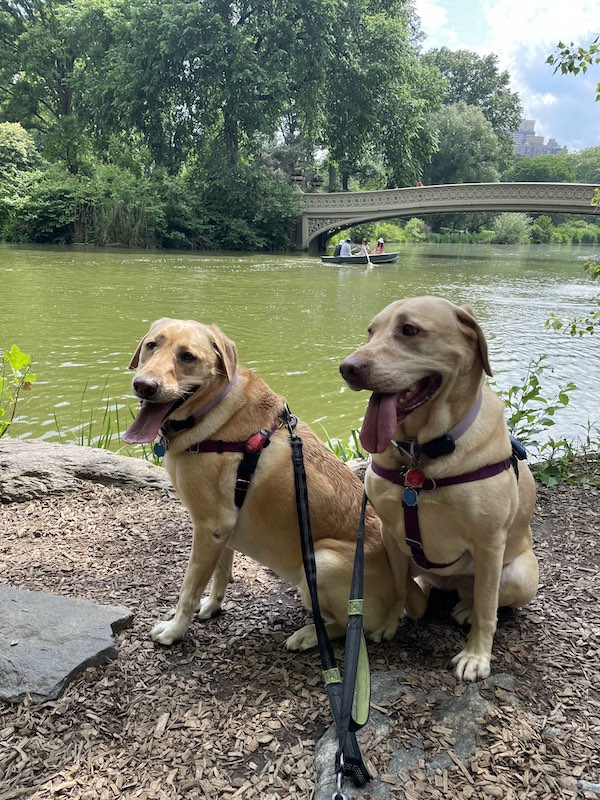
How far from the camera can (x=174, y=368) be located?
266 cm

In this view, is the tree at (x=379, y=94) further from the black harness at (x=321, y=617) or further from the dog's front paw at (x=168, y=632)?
the dog's front paw at (x=168, y=632)

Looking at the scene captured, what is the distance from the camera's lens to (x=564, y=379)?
9.93m

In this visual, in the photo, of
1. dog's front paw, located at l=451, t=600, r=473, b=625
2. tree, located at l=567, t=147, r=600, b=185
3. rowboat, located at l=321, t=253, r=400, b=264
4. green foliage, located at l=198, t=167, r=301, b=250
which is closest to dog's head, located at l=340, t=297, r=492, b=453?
dog's front paw, located at l=451, t=600, r=473, b=625

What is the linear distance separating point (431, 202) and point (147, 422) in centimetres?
3920

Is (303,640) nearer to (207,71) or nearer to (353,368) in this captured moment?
(353,368)

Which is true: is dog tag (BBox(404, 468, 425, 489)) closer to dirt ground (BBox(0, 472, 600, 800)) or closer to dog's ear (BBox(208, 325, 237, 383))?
dirt ground (BBox(0, 472, 600, 800))

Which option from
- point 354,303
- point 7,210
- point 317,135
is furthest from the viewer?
point 317,135

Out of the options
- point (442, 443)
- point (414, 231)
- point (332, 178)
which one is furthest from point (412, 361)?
point (414, 231)

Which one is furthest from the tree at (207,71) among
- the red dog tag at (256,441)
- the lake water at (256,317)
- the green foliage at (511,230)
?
the red dog tag at (256,441)

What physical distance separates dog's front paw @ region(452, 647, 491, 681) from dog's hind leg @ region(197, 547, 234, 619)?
125cm

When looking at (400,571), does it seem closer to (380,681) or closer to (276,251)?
(380,681)

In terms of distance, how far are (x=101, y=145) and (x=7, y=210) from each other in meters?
11.5

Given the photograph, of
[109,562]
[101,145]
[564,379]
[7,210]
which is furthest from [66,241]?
[109,562]

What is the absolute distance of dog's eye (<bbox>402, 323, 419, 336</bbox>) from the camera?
91.0 inches
